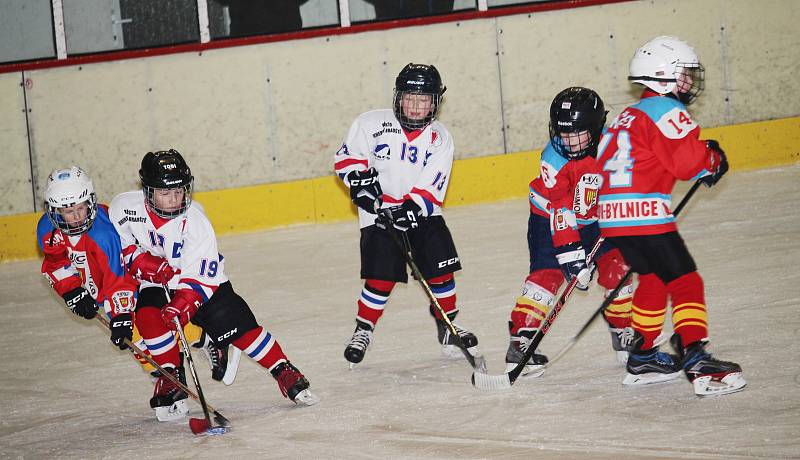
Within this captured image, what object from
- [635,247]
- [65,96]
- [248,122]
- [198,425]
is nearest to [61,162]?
[65,96]

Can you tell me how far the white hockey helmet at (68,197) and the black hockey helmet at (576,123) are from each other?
1.51 meters

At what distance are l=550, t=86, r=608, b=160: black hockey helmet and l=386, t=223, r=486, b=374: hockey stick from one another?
2.32ft

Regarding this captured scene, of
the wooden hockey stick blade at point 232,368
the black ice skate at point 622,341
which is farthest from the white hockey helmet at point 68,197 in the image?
the black ice skate at point 622,341

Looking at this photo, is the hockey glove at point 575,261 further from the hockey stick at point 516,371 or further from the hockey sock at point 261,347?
the hockey sock at point 261,347

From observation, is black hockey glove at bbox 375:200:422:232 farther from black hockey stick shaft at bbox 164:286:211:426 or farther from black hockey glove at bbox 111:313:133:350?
black hockey glove at bbox 111:313:133:350

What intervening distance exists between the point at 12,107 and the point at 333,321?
3.49 meters

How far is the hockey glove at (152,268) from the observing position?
A: 3.63 meters

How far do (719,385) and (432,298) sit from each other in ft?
3.66

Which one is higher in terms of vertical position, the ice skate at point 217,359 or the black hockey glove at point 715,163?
the black hockey glove at point 715,163

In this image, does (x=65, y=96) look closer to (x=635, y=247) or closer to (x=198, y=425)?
(x=198, y=425)

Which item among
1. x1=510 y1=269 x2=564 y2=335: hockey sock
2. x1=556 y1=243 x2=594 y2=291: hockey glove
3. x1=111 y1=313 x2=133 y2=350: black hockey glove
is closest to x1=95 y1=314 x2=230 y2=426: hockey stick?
x1=111 y1=313 x2=133 y2=350: black hockey glove

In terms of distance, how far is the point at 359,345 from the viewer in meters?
3.97

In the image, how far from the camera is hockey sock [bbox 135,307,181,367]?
11.9 ft

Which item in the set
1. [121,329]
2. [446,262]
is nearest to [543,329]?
[446,262]
